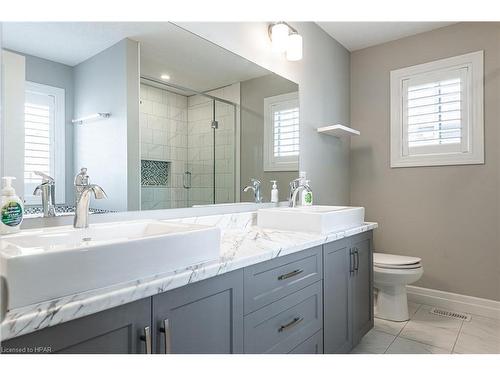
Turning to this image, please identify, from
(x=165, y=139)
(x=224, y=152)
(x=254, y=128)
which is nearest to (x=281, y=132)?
(x=254, y=128)

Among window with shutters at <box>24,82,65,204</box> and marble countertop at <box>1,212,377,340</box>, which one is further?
window with shutters at <box>24,82,65,204</box>

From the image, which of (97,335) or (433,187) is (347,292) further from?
(433,187)

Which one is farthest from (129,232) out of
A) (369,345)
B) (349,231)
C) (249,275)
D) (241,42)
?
(369,345)

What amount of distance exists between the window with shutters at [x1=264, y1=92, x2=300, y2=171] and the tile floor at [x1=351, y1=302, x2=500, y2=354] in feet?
4.29

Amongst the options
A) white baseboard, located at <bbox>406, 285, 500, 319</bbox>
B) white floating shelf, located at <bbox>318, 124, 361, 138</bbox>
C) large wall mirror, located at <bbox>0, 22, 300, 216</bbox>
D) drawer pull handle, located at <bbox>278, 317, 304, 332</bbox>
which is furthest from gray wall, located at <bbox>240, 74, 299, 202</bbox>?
white baseboard, located at <bbox>406, 285, 500, 319</bbox>

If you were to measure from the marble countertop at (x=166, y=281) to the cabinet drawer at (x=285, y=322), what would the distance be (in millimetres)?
213

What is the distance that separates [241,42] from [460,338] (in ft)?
8.03

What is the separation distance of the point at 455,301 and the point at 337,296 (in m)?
1.62

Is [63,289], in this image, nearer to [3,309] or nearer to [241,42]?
[3,309]

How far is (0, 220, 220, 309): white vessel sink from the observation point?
0.66 meters

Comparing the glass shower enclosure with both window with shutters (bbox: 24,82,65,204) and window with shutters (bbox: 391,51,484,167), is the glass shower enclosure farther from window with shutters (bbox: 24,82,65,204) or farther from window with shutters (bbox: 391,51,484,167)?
window with shutters (bbox: 391,51,484,167)

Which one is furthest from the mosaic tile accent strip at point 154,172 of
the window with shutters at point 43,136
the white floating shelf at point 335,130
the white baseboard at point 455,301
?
the white baseboard at point 455,301

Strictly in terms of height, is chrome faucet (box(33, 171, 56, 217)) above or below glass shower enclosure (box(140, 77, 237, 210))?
below

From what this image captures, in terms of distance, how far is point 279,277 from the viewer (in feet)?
4.25
